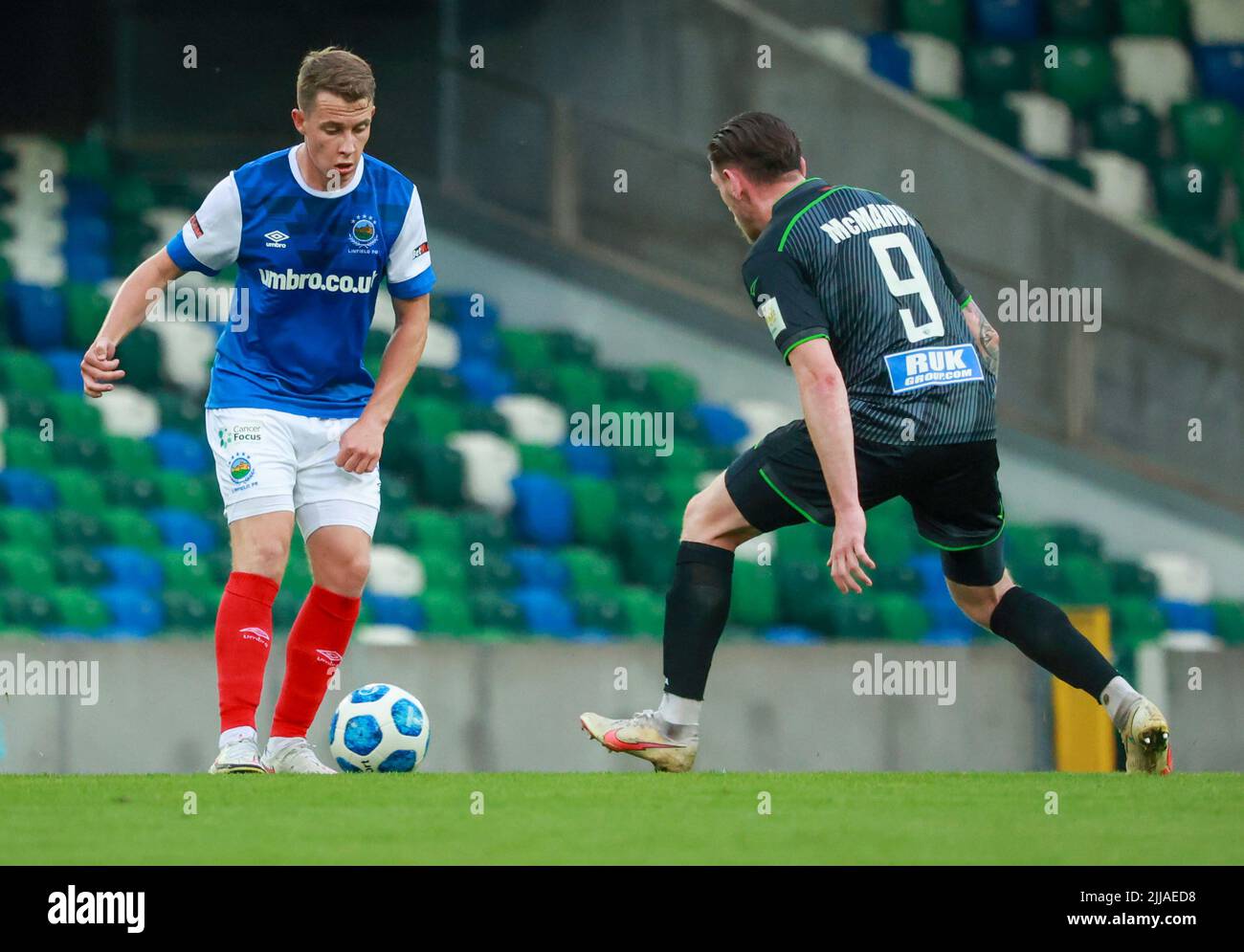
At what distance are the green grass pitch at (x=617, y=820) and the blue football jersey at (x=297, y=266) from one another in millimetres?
1004

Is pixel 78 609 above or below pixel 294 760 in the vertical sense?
above

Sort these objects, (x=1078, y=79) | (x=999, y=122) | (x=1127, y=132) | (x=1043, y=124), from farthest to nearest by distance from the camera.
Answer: (x=1078, y=79), (x=1127, y=132), (x=1043, y=124), (x=999, y=122)

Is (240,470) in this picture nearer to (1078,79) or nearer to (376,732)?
(376,732)

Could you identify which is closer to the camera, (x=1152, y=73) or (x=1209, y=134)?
(x=1209, y=134)

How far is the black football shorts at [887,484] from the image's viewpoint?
494cm

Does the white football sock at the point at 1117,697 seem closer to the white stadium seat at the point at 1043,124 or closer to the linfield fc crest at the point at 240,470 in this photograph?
the linfield fc crest at the point at 240,470

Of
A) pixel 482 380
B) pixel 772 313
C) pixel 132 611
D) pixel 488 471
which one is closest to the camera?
pixel 772 313

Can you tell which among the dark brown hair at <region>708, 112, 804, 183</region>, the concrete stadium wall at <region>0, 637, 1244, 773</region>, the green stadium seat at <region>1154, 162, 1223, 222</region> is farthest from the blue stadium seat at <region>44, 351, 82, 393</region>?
the green stadium seat at <region>1154, 162, 1223, 222</region>

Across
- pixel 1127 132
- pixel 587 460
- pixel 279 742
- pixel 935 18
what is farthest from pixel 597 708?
pixel 935 18

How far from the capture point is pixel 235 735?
16.6 ft

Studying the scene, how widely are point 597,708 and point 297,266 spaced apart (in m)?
3.56

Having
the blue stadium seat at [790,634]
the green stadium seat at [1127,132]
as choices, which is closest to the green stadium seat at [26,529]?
the blue stadium seat at [790,634]

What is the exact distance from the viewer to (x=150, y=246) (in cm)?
1159

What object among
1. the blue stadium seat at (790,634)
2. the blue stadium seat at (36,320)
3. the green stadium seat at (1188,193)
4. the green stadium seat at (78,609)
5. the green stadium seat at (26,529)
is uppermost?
the green stadium seat at (1188,193)
